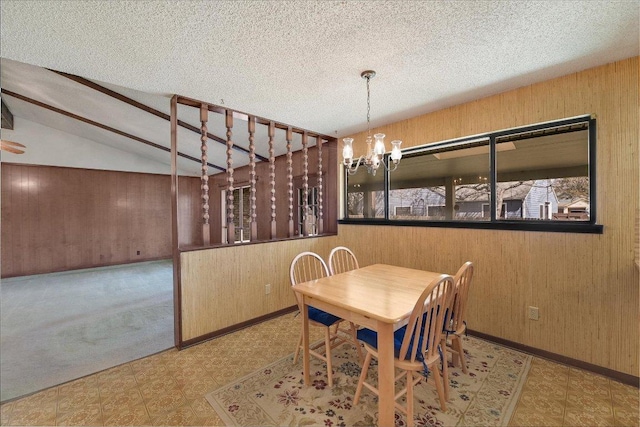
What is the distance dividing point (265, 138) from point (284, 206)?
1.40m

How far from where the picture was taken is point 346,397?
6.07 feet

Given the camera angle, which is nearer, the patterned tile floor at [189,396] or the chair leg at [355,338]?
the patterned tile floor at [189,396]

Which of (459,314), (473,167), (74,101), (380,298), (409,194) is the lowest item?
(459,314)

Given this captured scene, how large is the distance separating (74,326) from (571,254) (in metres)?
5.27

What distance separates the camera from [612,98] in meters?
2.06

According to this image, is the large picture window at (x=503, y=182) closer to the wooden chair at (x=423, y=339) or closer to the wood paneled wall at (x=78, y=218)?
the wooden chair at (x=423, y=339)

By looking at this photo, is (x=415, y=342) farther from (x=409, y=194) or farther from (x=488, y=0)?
(x=409, y=194)

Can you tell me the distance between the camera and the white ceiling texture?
1528 millimetres

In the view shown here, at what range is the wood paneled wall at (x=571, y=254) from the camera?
200 centimetres

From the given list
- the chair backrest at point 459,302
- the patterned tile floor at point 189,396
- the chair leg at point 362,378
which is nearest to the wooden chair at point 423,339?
the chair leg at point 362,378

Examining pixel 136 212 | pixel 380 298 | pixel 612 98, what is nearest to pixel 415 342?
pixel 380 298

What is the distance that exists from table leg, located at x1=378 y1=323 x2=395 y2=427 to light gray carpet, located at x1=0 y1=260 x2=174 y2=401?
224cm

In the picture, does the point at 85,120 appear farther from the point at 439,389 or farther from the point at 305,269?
the point at 439,389

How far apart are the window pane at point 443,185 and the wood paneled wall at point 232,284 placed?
154 centimetres
